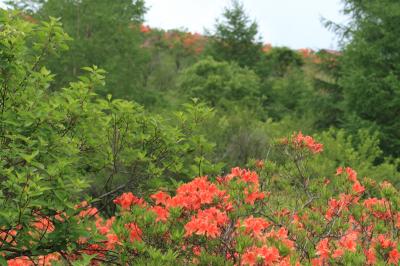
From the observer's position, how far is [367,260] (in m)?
3.56

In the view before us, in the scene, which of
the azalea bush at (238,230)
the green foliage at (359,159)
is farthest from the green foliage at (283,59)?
the azalea bush at (238,230)

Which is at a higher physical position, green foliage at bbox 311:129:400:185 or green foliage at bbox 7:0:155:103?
green foliage at bbox 7:0:155:103

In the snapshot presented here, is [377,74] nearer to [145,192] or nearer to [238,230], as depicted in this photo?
[145,192]

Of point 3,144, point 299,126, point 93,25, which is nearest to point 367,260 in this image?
point 3,144

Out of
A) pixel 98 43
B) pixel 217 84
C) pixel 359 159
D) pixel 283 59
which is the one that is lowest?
pixel 359 159

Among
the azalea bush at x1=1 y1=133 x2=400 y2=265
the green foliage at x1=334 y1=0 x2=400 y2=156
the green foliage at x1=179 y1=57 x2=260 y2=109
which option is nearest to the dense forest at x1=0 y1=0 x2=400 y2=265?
the azalea bush at x1=1 y1=133 x2=400 y2=265

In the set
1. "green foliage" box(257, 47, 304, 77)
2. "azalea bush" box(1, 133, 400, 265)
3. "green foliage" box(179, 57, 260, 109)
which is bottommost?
"azalea bush" box(1, 133, 400, 265)

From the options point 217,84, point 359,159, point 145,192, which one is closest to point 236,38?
point 217,84

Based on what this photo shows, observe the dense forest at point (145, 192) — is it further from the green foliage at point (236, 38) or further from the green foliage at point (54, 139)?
the green foliage at point (236, 38)

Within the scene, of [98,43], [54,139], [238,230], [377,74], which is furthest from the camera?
[98,43]

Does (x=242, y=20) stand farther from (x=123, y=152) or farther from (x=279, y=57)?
(x=123, y=152)

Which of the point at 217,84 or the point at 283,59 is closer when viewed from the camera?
the point at 217,84

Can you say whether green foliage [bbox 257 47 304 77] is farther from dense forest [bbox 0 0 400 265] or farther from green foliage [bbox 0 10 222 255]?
green foliage [bbox 0 10 222 255]

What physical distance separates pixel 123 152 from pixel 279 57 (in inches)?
1182
